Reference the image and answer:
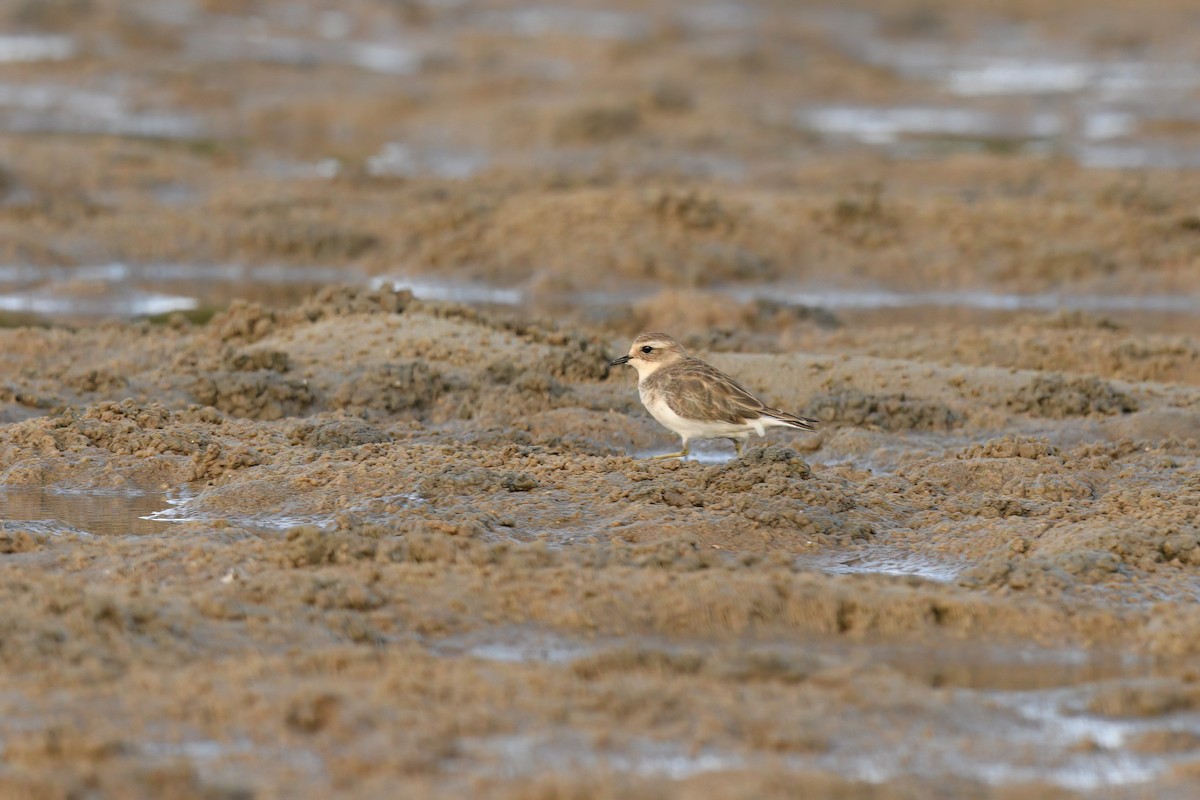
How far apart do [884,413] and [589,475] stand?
2.89m

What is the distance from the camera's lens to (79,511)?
8.95 meters

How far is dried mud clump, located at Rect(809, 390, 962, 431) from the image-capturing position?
11164mm

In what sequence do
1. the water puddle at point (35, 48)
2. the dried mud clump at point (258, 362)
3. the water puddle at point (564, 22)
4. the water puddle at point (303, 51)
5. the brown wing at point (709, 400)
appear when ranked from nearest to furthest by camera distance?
the brown wing at point (709, 400)
the dried mud clump at point (258, 362)
the water puddle at point (35, 48)
the water puddle at point (303, 51)
the water puddle at point (564, 22)

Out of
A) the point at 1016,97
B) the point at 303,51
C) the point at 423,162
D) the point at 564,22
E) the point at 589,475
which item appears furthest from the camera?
the point at 564,22

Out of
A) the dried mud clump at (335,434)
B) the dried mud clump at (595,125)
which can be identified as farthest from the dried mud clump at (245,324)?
the dried mud clump at (595,125)

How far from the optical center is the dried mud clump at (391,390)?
37.0 ft

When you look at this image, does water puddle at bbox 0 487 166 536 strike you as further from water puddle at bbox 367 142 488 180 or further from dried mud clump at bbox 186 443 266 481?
water puddle at bbox 367 142 488 180

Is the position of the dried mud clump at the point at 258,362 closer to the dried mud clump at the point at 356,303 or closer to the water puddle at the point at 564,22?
the dried mud clump at the point at 356,303

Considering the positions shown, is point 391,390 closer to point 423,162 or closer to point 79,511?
point 79,511

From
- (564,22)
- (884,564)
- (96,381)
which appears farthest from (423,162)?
(564,22)

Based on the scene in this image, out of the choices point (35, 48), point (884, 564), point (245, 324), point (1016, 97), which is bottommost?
point (884, 564)

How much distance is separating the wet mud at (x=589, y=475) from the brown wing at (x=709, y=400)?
0.30 m

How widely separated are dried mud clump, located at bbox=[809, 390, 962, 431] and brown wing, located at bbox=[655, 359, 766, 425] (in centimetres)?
194

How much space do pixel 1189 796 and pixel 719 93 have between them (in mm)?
27113
